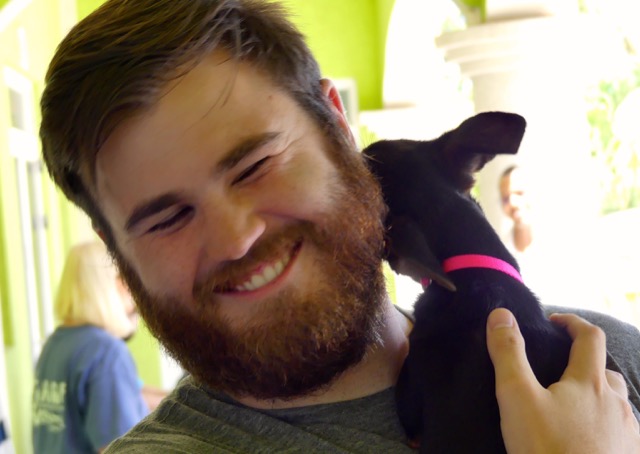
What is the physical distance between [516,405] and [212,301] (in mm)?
371

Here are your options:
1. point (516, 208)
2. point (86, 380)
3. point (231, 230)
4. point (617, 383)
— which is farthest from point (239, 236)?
point (516, 208)

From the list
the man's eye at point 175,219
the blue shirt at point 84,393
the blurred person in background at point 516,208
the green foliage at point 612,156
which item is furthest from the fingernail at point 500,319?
the green foliage at point 612,156

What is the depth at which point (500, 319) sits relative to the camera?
1059 mm

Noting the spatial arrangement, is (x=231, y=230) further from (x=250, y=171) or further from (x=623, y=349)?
(x=623, y=349)

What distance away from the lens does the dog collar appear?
3.78 feet

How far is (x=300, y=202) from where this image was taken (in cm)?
106

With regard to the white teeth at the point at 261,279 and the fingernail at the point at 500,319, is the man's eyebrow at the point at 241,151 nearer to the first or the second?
the white teeth at the point at 261,279

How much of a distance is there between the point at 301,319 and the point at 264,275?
68 mm

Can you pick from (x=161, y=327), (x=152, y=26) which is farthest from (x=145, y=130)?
(x=161, y=327)

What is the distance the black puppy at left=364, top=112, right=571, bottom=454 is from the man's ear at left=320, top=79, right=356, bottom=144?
74 mm

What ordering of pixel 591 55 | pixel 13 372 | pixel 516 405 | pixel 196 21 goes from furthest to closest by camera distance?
pixel 13 372 → pixel 591 55 → pixel 196 21 → pixel 516 405

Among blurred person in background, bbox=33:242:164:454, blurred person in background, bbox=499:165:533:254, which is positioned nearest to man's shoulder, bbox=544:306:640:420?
blurred person in background, bbox=33:242:164:454

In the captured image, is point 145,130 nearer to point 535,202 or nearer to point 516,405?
point 516,405

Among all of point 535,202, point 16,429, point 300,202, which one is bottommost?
point 16,429
